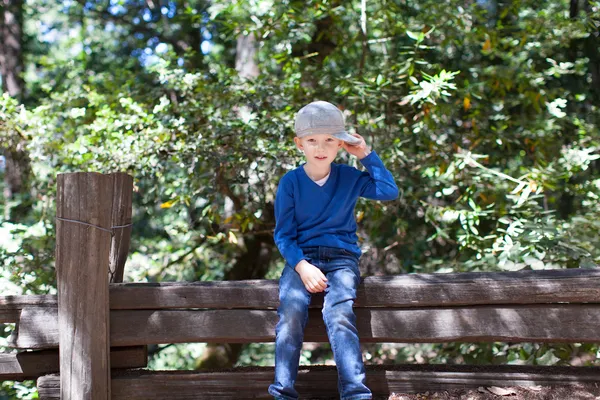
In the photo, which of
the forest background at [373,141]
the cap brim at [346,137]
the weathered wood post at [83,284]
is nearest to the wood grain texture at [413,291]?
the weathered wood post at [83,284]

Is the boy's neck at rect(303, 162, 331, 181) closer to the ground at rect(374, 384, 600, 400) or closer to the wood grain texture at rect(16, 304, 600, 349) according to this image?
the wood grain texture at rect(16, 304, 600, 349)

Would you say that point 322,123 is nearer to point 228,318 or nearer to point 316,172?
point 316,172

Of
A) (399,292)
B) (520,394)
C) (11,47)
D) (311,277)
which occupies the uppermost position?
(11,47)

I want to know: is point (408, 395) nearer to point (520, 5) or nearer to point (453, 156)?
point (453, 156)

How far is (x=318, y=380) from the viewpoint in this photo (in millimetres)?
3490

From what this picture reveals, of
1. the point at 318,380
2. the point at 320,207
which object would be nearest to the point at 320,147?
the point at 320,207

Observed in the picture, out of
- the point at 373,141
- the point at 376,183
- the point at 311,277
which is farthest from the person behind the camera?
the point at 373,141

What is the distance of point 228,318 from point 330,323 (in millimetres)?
668

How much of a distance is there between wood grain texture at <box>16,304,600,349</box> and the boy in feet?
1.04

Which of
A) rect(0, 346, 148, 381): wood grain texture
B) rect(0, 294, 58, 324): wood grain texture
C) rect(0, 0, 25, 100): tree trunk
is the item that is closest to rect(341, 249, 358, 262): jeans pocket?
rect(0, 346, 148, 381): wood grain texture

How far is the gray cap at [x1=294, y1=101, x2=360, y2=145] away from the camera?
10.6ft

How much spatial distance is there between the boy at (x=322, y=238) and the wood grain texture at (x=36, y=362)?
108cm

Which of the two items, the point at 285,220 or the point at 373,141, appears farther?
the point at 373,141

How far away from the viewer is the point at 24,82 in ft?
38.2
